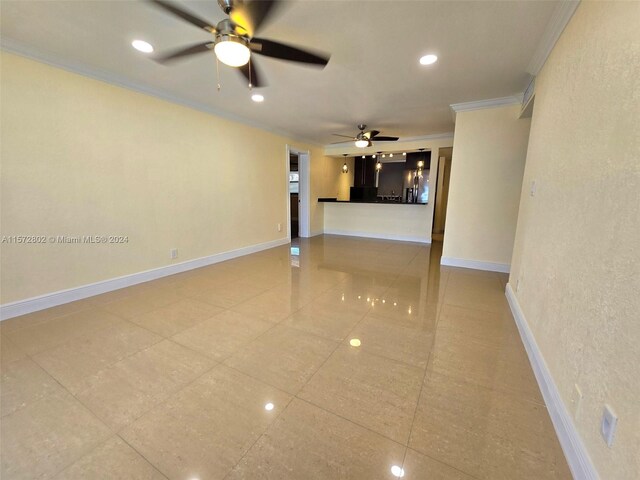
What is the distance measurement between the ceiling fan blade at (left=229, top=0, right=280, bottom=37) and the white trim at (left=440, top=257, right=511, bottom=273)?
156 inches

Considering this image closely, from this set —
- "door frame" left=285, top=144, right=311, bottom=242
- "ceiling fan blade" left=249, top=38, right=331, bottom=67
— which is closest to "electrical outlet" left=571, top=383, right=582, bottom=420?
"ceiling fan blade" left=249, top=38, right=331, bottom=67

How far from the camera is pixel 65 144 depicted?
2629mm

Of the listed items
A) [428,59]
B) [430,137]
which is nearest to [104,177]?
[428,59]

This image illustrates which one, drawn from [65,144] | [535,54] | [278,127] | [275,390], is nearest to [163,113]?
[65,144]

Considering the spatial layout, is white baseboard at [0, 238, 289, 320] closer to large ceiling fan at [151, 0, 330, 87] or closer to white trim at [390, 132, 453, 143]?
large ceiling fan at [151, 0, 330, 87]

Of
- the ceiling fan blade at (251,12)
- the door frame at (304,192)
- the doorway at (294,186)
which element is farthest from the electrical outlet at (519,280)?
the doorway at (294,186)

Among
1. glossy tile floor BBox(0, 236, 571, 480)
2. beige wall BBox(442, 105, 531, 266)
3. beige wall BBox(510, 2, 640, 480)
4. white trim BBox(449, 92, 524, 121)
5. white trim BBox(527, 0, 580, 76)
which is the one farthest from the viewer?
beige wall BBox(442, 105, 531, 266)

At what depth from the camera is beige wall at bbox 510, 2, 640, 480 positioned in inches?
36.2

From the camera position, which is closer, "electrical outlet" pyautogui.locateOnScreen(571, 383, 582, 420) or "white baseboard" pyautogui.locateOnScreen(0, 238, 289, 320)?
"electrical outlet" pyautogui.locateOnScreen(571, 383, 582, 420)

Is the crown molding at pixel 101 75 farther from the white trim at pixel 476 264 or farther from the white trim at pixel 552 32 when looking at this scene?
the white trim at pixel 476 264

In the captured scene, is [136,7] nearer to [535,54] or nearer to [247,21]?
[247,21]

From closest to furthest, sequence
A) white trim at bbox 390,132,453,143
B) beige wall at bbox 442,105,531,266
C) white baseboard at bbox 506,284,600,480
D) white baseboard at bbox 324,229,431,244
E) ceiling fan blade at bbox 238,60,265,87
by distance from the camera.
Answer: white baseboard at bbox 506,284,600,480 < ceiling fan blade at bbox 238,60,265,87 < beige wall at bbox 442,105,531,266 < white trim at bbox 390,132,453,143 < white baseboard at bbox 324,229,431,244

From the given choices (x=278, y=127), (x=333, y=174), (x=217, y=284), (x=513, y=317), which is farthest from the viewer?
(x=333, y=174)

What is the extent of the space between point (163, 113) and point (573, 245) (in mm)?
4307
